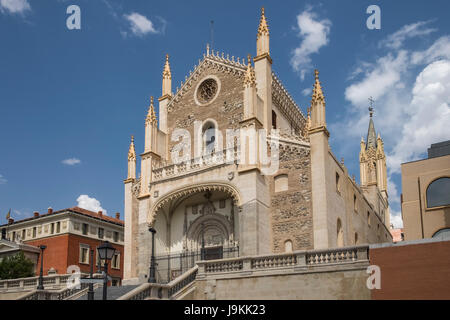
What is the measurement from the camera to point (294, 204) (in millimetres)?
28688

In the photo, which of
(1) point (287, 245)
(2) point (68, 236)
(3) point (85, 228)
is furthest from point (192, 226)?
(3) point (85, 228)

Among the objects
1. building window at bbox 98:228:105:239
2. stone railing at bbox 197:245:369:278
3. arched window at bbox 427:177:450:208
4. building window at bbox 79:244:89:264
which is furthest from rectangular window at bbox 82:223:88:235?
arched window at bbox 427:177:450:208

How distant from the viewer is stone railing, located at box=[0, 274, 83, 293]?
29.1 m

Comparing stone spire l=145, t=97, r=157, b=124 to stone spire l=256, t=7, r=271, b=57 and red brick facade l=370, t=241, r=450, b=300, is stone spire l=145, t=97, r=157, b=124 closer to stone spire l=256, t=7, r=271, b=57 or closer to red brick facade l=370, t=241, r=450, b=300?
stone spire l=256, t=7, r=271, b=57

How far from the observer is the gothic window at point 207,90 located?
35.6 m

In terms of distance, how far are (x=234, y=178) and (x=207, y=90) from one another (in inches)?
358

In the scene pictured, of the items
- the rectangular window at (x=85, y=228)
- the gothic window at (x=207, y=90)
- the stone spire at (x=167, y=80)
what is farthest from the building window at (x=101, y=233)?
the gothic window at (x=207, y=90)

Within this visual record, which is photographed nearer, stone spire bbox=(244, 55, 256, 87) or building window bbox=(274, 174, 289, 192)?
building window bbox=(274, 174, 289, 192)

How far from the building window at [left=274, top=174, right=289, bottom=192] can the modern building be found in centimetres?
2213

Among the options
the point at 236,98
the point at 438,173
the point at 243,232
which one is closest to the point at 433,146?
the point at 438,173

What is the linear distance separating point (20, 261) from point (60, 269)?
5.07 metres

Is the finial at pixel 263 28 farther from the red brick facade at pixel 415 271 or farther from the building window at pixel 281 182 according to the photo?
the red brick facade at pixel 415 271
